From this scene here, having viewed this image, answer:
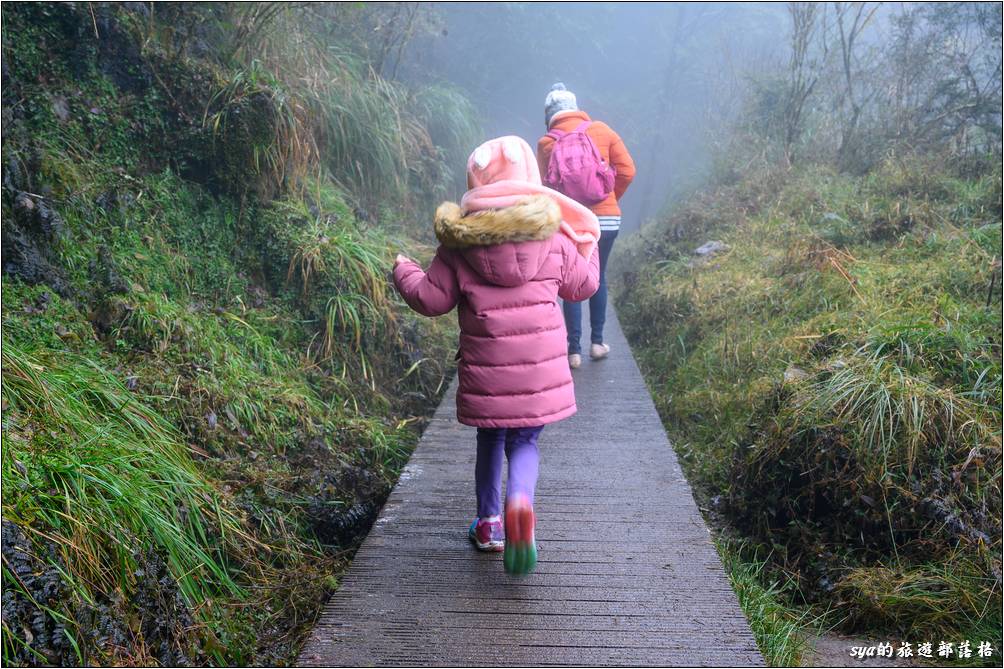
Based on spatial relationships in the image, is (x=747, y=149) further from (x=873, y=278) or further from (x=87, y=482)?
(x=87, y=482)

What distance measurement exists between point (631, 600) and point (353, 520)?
4.89 ft

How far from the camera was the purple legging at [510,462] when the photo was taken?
2809mm

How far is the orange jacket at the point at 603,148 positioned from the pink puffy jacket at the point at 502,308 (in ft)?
8.21

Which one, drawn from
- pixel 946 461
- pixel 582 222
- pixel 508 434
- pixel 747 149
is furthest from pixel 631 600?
pixel 747 149

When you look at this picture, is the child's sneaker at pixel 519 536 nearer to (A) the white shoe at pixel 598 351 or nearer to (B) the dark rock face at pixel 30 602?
(B) the dark rock face at pixel 30 602

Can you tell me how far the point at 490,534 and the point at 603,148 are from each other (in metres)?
3.04

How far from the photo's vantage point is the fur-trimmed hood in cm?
264

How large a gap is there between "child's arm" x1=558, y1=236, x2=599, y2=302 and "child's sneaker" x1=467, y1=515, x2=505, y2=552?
0.97m

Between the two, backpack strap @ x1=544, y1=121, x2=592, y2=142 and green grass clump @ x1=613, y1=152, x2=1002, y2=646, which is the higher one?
backpack strap @ x1=544, y1=121, x2=592, y2=142

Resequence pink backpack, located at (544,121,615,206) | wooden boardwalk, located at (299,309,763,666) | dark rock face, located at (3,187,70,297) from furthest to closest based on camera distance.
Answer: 1. pink backpack, located at (544,121,615,206)
2. dark rock face, located at (3,187,70,297)
3. wooden boardwalk, located at (299,309,763,666)

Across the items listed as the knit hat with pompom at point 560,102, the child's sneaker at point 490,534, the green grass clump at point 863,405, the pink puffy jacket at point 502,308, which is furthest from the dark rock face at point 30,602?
the knit hat with pompom at point 560,102

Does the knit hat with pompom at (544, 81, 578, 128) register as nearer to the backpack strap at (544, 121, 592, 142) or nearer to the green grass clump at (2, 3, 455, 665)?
the backpack strap at (544, 121, 592, 142)

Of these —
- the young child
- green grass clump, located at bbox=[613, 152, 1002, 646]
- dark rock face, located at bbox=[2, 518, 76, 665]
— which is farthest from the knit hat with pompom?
dark rock face, located at bbox=[2, 518, 76, 665]

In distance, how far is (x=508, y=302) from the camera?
2.78 m
